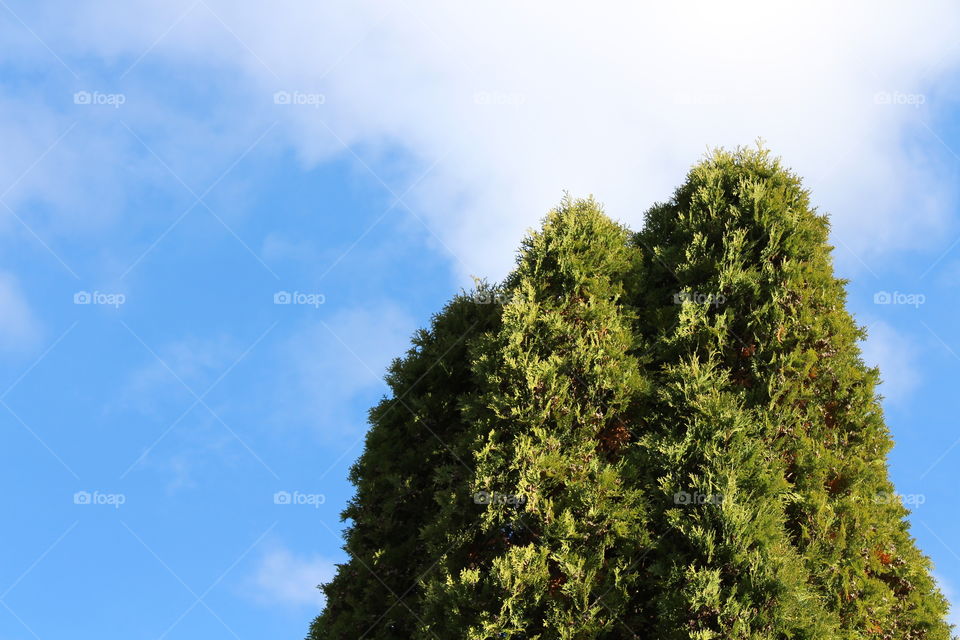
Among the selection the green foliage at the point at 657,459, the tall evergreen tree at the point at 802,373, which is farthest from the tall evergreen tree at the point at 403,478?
A: the tall evergreen tree at the point at 802,373

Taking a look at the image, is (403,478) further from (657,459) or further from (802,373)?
(802,373)

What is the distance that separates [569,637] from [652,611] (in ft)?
3.60

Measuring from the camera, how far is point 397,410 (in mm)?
12648

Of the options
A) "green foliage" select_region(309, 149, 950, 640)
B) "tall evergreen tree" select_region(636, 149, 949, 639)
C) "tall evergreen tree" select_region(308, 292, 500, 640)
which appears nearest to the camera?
"green foliage" select_region(309, 149, 950, 640)

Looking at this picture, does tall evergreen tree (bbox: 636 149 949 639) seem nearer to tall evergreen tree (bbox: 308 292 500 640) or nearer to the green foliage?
the green foliage

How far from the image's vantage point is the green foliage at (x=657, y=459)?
8617 millimetres

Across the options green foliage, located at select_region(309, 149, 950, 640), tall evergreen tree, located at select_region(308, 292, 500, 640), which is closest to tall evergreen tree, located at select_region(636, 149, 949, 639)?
green foliage, located at select_region(309, 149, 950, 640)

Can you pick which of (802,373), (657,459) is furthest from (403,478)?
(802,373)

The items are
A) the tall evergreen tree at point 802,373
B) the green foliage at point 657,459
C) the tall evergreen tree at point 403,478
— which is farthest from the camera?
the tall evergreen tree at point 403,478

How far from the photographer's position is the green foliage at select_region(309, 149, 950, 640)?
28.3 feet

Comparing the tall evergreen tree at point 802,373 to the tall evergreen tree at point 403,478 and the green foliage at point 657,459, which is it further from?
the tall evergreen tree at point 403,478

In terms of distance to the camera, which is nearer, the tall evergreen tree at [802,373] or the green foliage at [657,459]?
the green foliage at [657,459]

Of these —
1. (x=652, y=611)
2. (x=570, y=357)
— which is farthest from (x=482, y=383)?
(x=652, y=611)

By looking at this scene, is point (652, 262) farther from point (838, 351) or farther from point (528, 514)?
point (528, 514)
